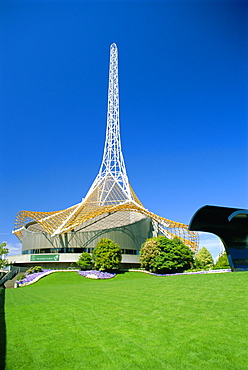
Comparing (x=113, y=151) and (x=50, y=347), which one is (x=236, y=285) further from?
(x=113, y=151)

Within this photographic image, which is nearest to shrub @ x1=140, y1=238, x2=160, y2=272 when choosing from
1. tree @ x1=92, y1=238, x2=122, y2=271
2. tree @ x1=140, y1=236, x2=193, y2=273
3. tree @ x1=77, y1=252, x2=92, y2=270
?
tree @ x1=140, y1=236, x2=193, y2=273

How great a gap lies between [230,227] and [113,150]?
149 feet

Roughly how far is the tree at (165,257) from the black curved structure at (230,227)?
63.1ft

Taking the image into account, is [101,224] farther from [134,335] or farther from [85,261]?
[134,335]

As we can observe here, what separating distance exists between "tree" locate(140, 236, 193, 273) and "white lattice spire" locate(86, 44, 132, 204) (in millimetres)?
16161

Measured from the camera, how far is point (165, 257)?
127 feet

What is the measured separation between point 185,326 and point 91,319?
294 centimetres

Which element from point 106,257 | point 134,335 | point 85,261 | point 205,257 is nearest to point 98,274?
point 106,257

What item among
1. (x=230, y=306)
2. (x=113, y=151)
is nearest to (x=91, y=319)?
(x=230, y=306)

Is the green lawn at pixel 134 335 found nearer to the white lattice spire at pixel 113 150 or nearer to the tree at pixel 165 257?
the tree at pixel 165 257

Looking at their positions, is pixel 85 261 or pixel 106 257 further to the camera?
pixel 85 261

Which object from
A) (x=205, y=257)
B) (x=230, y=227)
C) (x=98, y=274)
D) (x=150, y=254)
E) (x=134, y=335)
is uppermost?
(x=230, y=227)

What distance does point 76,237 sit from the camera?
5191 cm

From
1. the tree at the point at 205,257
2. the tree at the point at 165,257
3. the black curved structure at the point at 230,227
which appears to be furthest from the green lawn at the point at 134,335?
the tree at the point at 205,257
